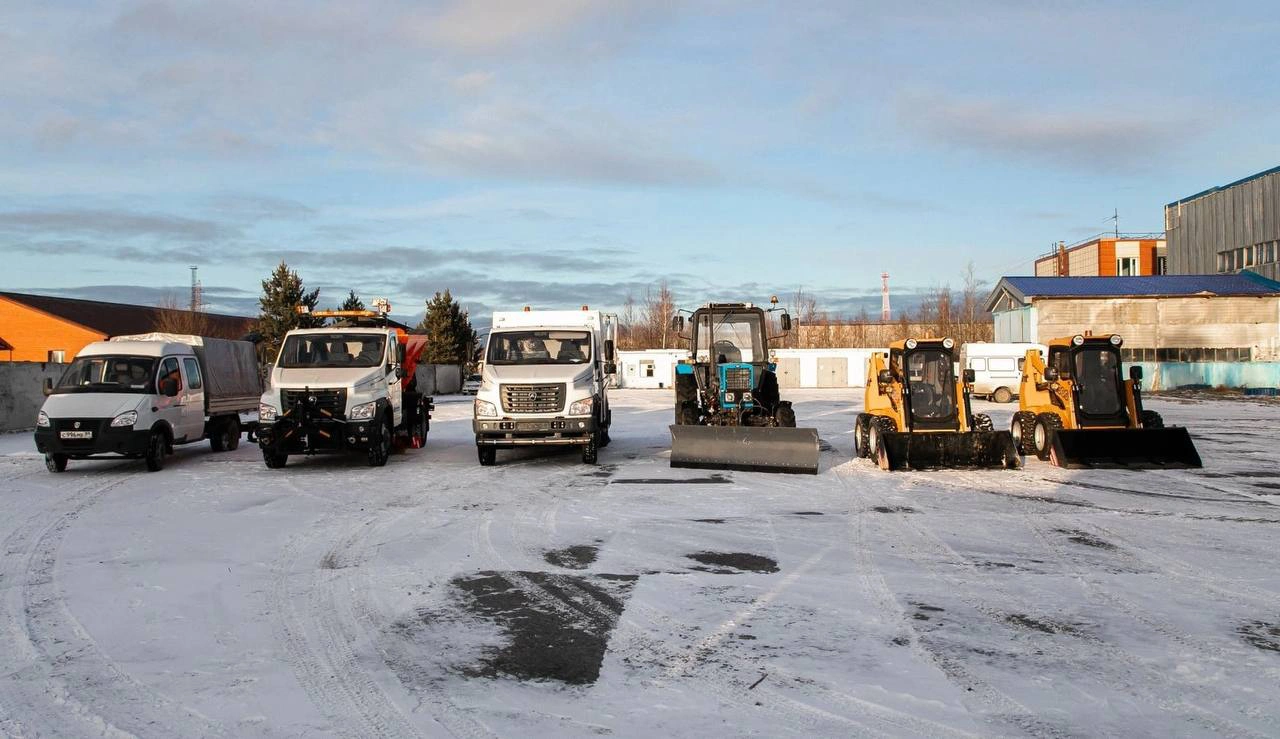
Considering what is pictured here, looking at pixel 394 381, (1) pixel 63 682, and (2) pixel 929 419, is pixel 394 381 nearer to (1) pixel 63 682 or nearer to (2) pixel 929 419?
(2) pixel 929 419

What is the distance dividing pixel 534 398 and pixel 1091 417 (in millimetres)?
9130

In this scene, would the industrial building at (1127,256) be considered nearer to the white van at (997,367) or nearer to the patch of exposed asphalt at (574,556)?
the white van at (997,367)

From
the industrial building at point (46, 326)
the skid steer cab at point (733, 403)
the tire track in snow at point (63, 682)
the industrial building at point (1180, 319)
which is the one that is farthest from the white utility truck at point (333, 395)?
the industrial building at point (46, 326)

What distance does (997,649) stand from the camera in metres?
5.67

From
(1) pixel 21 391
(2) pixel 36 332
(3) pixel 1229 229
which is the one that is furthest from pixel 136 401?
(3) pixel 1229 229

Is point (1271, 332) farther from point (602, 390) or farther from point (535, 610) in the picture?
point (535, 610)

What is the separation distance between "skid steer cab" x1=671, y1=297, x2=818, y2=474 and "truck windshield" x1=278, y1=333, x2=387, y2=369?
5263 millimetres

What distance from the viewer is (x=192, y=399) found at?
16531 mm

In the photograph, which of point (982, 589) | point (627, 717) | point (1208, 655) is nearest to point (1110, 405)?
point (982, 589)

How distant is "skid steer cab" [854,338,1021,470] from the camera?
14.4 meters

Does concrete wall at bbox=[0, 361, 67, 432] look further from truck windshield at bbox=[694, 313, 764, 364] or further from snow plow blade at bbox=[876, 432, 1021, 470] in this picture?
snow plow blade at bbox=[876, 432, 1021, 470]

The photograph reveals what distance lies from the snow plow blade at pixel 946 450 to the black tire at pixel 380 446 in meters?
8.09

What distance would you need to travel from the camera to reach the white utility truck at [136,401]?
14.3 meters

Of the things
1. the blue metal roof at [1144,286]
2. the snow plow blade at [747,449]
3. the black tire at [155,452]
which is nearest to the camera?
the snow plow blade at [747,449]
